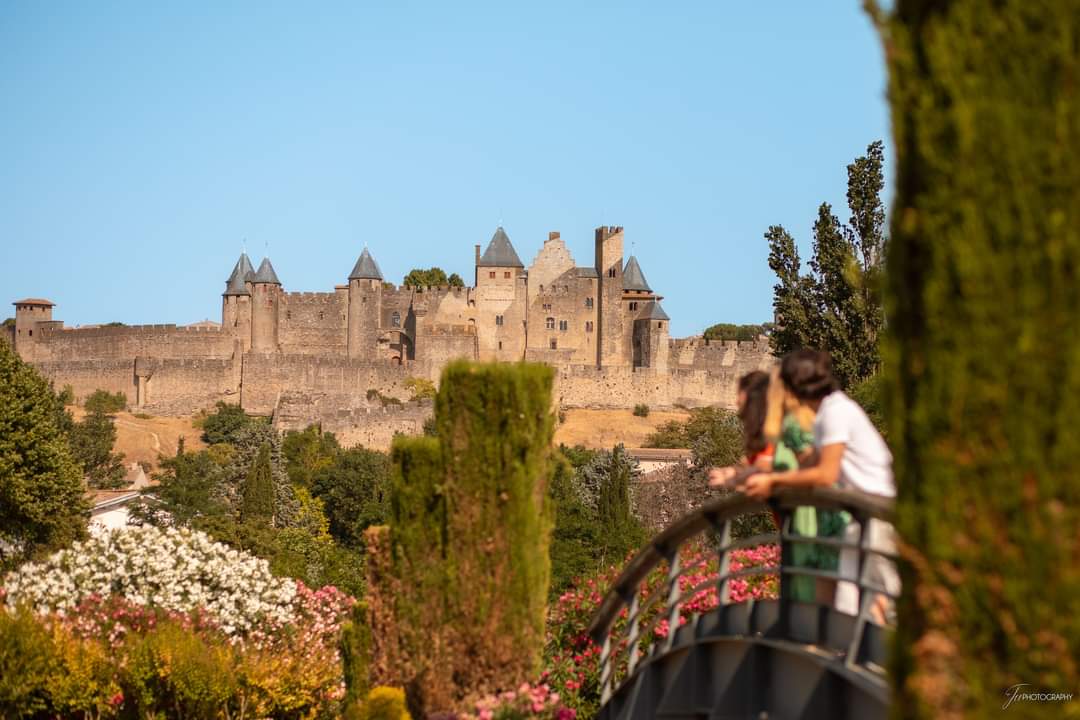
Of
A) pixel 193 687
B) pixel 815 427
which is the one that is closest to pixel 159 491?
pixel 193 687

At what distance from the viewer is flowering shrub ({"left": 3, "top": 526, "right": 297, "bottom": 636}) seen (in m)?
23.1

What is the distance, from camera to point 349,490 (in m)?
55.8

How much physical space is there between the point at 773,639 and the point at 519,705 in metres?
3.00

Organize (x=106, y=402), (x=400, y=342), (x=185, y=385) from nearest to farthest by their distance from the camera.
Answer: (x=106, y=402) < (x=185, y=385) < (x=400, y=342)

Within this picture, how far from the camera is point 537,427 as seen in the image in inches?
416

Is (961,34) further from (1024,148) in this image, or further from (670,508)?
(670,508)

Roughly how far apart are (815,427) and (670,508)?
45.7 meters

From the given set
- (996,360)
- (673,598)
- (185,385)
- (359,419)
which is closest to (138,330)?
(185,385)

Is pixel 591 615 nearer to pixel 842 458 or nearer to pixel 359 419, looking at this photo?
pixel 842 458

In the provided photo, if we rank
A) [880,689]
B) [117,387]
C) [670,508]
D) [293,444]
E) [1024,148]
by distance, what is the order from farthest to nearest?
[117,387]
[293,444]
[670,508]
[880,689]
[1024,148]

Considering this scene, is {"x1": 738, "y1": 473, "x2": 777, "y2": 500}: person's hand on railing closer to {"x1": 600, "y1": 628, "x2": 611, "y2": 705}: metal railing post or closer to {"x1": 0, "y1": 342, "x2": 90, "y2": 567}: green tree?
{"x1": 600, "y1": 628, "x2": 611, "y2": 705}: metal railing post

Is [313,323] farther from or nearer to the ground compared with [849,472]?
farther from the ground

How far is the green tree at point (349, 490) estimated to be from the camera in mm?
53938

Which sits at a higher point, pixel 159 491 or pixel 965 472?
pixel 965 472
